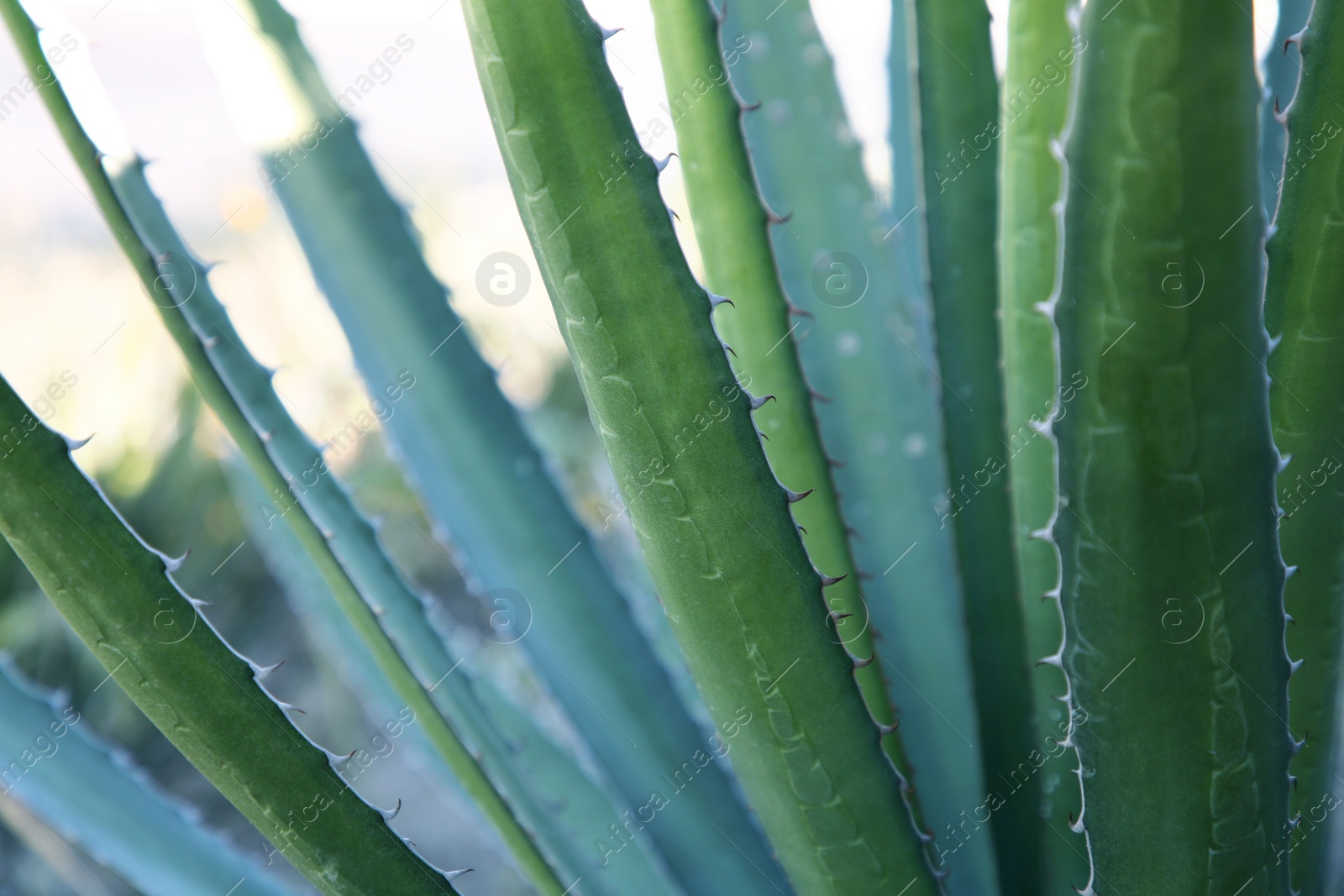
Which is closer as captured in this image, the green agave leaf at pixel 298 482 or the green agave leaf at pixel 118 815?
the green agave leaf at pixel 298 482

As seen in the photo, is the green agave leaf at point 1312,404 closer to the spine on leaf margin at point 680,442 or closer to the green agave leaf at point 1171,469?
the green agave leaf at point 1171,469

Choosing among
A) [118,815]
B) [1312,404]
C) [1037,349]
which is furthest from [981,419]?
[118,815]

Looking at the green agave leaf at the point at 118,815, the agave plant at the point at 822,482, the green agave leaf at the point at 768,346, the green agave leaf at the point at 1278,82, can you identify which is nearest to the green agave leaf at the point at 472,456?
the agave plant at the point at 822,482

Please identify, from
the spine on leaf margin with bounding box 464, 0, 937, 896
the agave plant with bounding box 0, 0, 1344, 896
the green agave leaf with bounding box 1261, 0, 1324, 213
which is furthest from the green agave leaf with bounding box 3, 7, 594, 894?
the green agave leaf with bounding box 1261, 0, 1324, 213

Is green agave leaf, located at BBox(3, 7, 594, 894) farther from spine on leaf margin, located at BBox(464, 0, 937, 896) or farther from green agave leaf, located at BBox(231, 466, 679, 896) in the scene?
spine on leaf margin, located at BBox(464, 0, 937, 896)

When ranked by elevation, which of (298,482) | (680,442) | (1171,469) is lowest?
(1171,469)

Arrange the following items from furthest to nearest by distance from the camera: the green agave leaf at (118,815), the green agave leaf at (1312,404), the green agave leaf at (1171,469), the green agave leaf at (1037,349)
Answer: the green agave leaf at (118,815) < the green agave leaf at (1037,349) < the green agave leaf at (1312,404) < the green agave leaf at (1171,469)

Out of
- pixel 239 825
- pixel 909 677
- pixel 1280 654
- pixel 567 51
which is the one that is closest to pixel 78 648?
pixel 239 825

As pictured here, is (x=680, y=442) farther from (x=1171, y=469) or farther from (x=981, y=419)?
(x=981, y=419)
